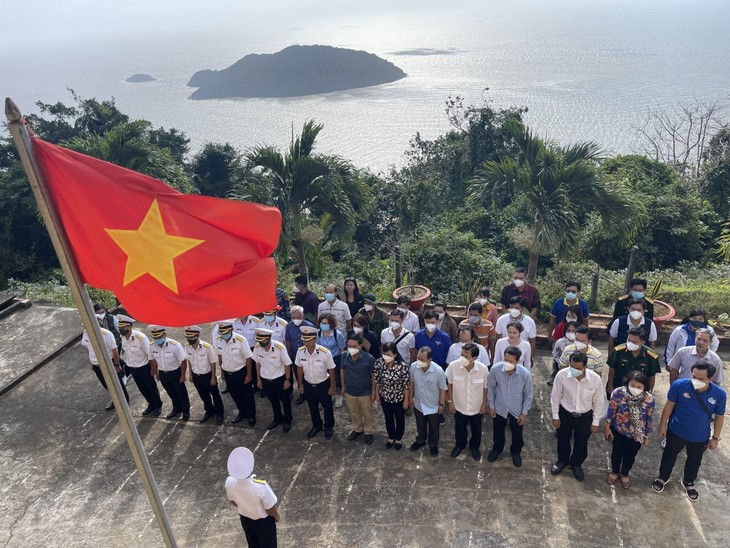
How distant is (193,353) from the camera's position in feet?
23.1

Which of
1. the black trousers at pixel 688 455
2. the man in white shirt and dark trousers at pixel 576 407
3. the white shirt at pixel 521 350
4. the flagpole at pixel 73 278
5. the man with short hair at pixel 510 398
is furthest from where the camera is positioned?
the white shirt at pixel 521 350

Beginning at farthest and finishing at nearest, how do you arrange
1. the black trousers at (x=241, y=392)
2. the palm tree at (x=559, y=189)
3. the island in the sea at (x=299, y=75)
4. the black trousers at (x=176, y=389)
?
the island in the sea at (x=299, y=75)
the palm tree at (x=559, y=189)
the black trousers at (x=176, y=389)
the black trousers at (x=241, y=392)

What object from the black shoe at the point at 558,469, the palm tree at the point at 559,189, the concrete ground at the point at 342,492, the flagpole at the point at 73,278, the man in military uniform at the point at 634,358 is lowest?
the concrete ground at the point at 342,492

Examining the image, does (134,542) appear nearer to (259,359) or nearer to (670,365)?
(259,359)

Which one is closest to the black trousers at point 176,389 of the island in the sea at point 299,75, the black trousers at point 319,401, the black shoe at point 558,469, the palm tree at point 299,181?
the black trousers at point 319,401

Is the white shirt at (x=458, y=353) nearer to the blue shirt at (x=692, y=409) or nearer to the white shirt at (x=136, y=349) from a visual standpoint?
the blue shirt at (x=692, y=409)

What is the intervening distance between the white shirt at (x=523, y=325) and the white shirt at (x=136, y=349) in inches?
174

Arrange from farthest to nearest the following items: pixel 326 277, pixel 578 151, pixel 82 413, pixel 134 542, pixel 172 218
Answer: pixel 326 277
pixel 578 151
pixel 82 413
pixel 134 542
pixel 172 218

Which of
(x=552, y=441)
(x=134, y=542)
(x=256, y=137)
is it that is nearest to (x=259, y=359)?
(x=134, y=542)

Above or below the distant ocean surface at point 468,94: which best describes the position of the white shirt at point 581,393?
above

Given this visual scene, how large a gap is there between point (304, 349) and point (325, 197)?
13.5 ft

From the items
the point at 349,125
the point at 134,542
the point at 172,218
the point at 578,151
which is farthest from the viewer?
the point at 349,125

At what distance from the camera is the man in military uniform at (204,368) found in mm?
7004

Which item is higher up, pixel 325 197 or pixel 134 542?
pixel 325 197
